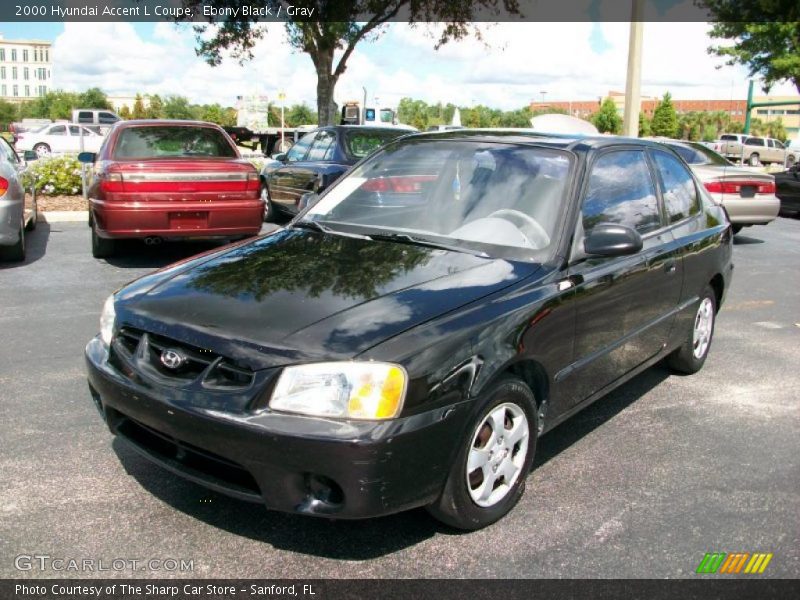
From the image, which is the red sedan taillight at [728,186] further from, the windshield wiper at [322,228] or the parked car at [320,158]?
the windshield wiper at [322,228]

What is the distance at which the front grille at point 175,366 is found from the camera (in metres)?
2.75

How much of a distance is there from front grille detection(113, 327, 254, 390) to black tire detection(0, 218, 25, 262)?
5893 millimetres

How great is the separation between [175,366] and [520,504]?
5.19 feet

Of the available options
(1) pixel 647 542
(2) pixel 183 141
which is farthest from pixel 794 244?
(1) pixel 647 542

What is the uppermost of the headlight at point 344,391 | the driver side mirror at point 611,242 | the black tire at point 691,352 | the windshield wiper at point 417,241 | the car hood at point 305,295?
the driver side mirror at point 611,242

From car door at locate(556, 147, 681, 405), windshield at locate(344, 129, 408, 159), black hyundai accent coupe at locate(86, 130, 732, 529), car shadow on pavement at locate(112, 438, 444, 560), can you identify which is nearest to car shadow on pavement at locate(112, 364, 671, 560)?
car shadow on pavement at locate(112, 438, 444, 560)

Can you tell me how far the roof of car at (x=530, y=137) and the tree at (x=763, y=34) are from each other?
26.9m

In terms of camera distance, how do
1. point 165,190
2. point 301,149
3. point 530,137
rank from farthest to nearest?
point 301,149
point 165,190
point 530,137

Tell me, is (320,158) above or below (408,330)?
above

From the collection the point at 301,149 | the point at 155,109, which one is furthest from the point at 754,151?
the point at 155,109

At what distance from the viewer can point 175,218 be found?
316 inches

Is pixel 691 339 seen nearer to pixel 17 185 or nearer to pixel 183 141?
pixel 183 141

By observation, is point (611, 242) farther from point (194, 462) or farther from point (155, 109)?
point (155, 109)

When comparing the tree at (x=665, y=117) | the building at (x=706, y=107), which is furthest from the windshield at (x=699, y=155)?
the building at (x=706, y=107)
